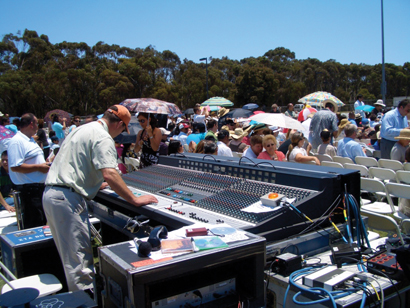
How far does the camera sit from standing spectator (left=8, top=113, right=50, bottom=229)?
4.58m

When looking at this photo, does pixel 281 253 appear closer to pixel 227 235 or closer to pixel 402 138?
pixel 227 235

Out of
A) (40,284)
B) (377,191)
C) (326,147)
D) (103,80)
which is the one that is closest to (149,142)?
(40,284)

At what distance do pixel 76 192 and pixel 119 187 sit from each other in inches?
18.4

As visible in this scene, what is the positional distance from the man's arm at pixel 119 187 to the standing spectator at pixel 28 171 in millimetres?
2277

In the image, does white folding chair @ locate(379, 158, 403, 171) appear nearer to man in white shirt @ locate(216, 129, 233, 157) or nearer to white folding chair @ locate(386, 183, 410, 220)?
white folding chair @ locate(386, 183, 410, 220)

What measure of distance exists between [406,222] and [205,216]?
2.77 meters

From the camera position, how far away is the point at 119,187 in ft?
8.96

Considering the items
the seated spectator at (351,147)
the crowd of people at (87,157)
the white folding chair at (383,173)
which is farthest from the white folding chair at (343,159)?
the white folding chair at (383,173)

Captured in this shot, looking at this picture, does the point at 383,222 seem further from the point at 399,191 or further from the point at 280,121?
the point at 280,121

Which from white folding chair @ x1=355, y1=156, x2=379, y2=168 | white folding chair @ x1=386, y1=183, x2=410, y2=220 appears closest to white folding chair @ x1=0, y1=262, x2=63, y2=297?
white folding chair @ x1=386, y1=183, x2=410, y2=220

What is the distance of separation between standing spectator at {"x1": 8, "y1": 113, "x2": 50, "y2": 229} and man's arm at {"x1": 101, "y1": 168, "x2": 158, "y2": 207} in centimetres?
228

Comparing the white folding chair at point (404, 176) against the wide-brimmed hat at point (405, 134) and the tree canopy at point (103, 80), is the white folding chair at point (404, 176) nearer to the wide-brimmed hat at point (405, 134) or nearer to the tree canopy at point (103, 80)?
the wide-brimmed hat at point (405, 134)

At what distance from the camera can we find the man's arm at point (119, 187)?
2.74 metres

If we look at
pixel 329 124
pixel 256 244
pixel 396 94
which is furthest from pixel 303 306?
pixel 396 94
